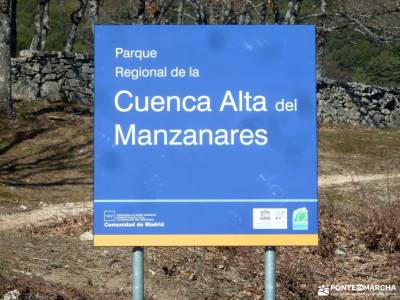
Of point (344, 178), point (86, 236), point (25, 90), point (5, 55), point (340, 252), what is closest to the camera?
point (86, 236)

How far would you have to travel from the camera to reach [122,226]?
161 inches

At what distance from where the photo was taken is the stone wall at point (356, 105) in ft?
76.5

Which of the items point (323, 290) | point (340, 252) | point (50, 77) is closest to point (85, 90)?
point (50, 77)

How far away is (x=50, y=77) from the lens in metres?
20.1

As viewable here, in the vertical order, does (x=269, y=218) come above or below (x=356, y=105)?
below

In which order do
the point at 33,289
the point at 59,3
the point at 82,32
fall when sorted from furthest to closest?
the point at 59,3
the point at 82,32
the point at 33,289

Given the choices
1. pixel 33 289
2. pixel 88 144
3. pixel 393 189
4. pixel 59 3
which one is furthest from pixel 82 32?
pixel 33 289

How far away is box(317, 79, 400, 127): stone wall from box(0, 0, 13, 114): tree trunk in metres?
9.61

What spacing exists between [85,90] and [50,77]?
1.12 m

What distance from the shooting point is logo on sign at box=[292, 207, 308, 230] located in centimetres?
413

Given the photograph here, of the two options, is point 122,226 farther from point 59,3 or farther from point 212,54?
point 59,3

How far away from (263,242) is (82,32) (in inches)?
1461

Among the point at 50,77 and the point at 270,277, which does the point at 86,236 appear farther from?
the point at 50,77

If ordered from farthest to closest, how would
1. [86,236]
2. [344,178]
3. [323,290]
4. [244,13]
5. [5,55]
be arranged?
[244,13], [5,55], [344,178], [86,236], [323,290]
